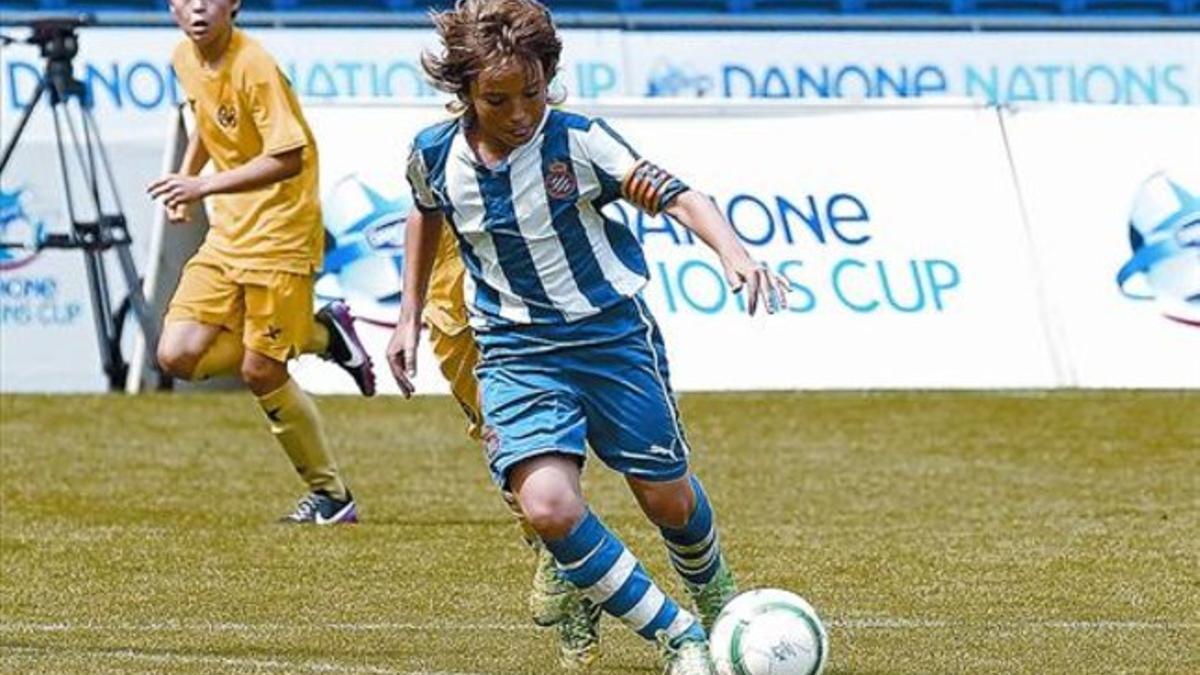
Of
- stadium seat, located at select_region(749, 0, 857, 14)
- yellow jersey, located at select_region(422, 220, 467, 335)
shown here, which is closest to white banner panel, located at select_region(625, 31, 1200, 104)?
stadium seat, located at select_region(749, 0, 857, 14)

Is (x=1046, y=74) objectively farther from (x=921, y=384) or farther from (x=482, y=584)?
(x=482, y=584)

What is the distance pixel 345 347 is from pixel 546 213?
5.29m

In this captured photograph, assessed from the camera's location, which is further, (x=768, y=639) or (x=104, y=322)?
(x=104, y=322)

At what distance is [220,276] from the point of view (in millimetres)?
12141

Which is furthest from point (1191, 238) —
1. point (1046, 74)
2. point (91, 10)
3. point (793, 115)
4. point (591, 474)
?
point (91, 10)

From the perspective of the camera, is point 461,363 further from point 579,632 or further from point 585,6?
point 585,6

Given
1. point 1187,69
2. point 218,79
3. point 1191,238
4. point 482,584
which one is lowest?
point 1187,69

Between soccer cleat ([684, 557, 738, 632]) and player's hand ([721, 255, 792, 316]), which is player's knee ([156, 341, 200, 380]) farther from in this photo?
player's hand ([721, 255, 792, 316])

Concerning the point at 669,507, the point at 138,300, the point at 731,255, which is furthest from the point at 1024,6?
the point at 731,255

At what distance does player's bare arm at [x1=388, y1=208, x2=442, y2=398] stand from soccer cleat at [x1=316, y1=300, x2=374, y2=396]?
4.55 m

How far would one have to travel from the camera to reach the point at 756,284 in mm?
7102

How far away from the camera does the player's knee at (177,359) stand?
1202 cm

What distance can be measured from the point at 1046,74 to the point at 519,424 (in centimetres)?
1534

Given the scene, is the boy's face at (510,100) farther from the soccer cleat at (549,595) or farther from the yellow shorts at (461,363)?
the yellow shorts at (461,363)
